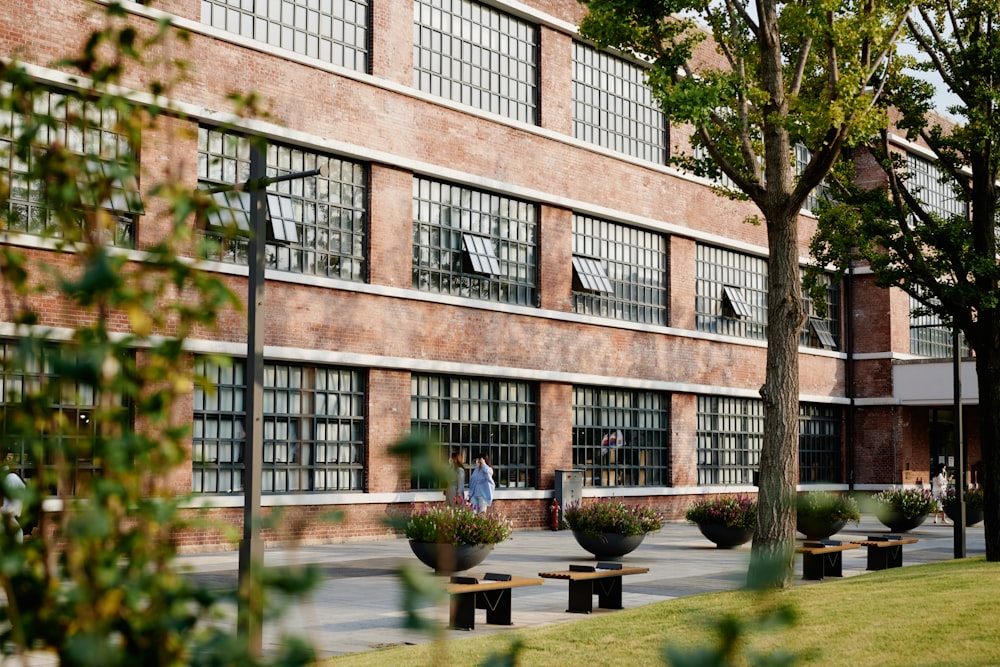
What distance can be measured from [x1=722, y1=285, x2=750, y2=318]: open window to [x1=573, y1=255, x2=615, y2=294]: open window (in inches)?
Answer: 219

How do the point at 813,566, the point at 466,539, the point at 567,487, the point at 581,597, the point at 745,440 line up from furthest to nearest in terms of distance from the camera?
the point at 745,440 → the point at 567,487 → the point at 813,566 → the point at 466,539 → the point at 581,597

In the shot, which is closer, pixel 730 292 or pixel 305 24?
pixel 305 24

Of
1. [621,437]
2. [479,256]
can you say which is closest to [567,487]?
[621,437]

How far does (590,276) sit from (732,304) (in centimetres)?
681

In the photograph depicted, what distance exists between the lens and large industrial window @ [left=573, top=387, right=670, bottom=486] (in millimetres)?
30531

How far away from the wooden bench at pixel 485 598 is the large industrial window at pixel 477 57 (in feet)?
50.5

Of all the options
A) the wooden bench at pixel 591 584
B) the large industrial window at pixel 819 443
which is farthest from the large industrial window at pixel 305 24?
the large industrial window at pixel 819 443

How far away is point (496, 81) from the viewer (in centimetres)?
2847

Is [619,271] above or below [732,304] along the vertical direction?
above

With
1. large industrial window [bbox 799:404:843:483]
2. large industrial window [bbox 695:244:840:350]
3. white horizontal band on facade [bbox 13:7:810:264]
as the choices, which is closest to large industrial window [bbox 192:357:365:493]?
white horizontal band on facade [bbox 13:7:810:264]

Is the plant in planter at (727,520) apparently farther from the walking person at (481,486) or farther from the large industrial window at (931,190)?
the large industrial window at (931,190)

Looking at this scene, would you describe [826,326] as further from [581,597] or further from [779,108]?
[581,597]

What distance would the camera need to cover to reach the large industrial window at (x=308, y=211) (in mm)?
22456

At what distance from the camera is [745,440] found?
1437 inches
